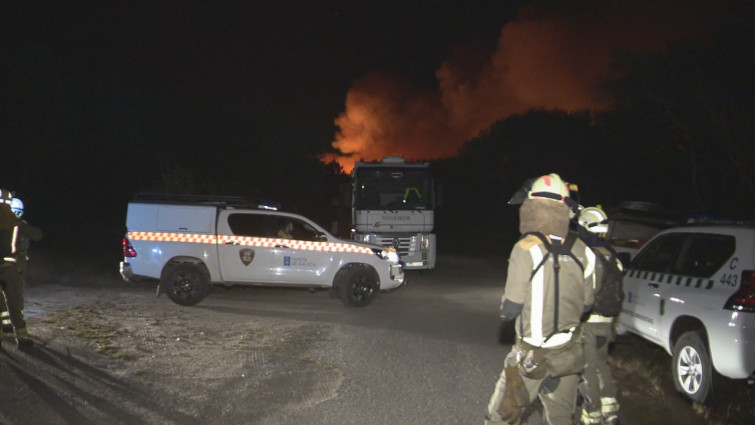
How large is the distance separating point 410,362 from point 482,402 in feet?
5.84

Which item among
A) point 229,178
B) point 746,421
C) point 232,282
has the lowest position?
point 746,421

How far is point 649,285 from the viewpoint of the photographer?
25.1ft

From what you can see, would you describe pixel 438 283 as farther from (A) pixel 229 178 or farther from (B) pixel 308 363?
(A) pixel 229 178

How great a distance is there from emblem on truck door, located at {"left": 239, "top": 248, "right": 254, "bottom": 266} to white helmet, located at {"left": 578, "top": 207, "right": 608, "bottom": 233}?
8.14 m

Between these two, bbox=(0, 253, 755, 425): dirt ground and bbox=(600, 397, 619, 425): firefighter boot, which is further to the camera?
bbox=(0, 253, 755, 425): dirt ground

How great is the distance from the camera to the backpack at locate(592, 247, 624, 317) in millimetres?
5094

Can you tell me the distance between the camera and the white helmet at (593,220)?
18.9ft

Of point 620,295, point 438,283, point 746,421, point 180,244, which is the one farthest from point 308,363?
point 438,283

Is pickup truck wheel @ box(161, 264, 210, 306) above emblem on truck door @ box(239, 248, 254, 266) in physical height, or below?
below

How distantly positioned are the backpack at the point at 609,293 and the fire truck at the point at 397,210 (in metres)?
12.8

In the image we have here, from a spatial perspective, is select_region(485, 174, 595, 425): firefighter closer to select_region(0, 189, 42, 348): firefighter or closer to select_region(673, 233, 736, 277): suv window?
select_region(673, 233, 736, 277): suv window

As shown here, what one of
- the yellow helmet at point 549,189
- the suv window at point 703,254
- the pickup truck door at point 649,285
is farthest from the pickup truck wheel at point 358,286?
the yellow helmet at point 549,189

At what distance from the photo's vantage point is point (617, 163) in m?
35.8

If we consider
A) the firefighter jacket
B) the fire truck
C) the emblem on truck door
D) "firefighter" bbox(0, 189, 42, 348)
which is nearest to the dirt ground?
"firefighter" bbox(0, 189, 42, 348)
